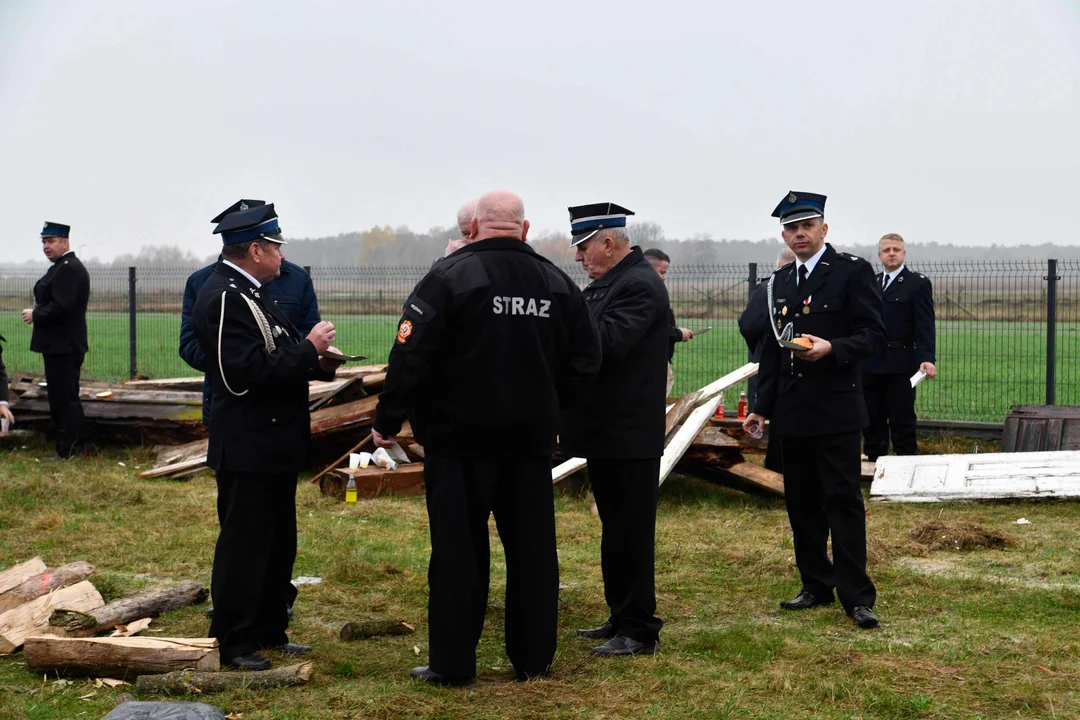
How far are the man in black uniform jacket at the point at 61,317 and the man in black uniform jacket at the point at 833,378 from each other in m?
7.95

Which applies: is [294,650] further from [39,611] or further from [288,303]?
[288,303]

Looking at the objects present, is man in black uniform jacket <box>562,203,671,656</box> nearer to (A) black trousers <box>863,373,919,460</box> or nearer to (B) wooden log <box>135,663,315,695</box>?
(B) wooden log <box>135,663,315,695</box>

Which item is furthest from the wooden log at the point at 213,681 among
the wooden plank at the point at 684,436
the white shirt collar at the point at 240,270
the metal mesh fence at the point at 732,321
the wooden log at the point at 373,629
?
the metal mesh fence at the point at 732,321

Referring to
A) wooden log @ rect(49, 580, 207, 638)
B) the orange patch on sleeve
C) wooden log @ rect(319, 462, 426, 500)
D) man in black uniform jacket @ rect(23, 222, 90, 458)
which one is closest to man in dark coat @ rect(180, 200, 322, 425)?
wooden log @ rect(49, 580, 207, 638)

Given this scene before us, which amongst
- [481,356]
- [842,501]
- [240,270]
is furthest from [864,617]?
[240,270]

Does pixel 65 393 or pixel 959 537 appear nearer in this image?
pixel 959 537

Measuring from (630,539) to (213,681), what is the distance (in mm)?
2010

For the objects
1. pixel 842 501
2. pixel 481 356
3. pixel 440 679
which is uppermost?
pixel 481 356

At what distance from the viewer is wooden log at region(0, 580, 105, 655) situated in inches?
216

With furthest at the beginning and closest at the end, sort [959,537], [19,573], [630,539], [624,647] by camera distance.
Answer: [959,537] → [19,573] → [630,539] → [624,647]

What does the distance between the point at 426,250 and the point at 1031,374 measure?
2856 inches

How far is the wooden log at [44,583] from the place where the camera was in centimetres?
621

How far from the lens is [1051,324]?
12.8m

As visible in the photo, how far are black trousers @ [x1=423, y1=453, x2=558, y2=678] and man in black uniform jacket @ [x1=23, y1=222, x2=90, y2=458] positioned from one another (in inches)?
309
